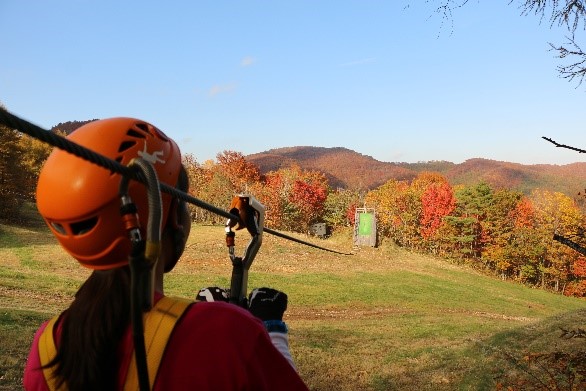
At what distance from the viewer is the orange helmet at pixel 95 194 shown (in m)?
1.32

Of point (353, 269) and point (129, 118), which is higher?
point (129, 118)

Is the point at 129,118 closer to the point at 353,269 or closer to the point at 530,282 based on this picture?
the point at 353,269

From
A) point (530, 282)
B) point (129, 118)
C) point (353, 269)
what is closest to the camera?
point (129, 118)

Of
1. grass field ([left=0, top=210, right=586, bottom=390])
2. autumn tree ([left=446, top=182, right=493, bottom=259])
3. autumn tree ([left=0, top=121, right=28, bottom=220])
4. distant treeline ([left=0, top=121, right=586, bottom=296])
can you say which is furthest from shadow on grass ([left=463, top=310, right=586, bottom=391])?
autumn tree ([left=0, top=121, right=28, bottom=220])

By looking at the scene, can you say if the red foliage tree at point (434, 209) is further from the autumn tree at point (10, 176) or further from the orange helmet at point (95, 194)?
the orange helmet at point (95, 194)

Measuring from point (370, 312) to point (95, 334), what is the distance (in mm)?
21519

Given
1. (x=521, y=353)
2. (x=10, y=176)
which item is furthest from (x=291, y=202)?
(x=521, y=353)

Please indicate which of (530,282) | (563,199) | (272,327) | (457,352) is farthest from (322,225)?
(272,327)

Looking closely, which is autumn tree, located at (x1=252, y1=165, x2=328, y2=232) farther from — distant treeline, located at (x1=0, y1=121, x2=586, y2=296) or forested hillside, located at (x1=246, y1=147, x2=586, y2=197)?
forested hillside, located at (x1=246, y1=147, x2=586, y2=197)

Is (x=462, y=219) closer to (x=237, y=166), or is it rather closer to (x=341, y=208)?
(x=341, y=208)

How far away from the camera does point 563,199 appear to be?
52.4 metres

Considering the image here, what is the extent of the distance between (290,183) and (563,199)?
31.3 metres

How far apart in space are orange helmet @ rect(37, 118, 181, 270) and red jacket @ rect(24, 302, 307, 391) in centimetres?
28

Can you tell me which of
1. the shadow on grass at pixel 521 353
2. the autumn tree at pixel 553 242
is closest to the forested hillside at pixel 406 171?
the autumn tree at pixel 553 242
